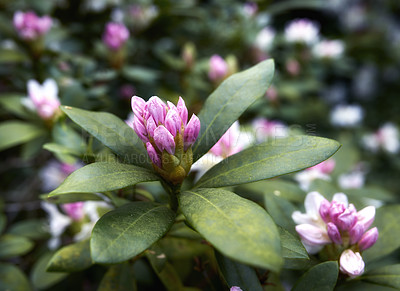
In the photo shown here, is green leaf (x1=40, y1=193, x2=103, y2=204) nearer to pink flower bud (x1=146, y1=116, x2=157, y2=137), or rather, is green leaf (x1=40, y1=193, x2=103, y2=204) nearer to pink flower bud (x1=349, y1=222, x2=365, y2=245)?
pink flower bud (x1=146, y1=116, x2=157, y2=137)

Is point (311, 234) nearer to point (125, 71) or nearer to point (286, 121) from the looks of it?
point (125, 71)

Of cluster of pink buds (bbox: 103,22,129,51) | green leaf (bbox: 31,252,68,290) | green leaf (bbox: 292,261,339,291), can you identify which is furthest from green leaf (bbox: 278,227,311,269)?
cluster of pink buds (bbox: 103,22,129,51)

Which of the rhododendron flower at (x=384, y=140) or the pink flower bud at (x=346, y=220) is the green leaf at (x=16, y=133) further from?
the rhododendron flower at (x=384, y=140)

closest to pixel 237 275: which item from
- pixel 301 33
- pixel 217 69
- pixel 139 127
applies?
pixel 139 127

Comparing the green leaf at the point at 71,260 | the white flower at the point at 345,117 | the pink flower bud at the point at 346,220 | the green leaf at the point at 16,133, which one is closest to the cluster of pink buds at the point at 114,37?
the green leaf at the point at 16,133

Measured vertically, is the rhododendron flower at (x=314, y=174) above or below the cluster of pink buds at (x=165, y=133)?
below
